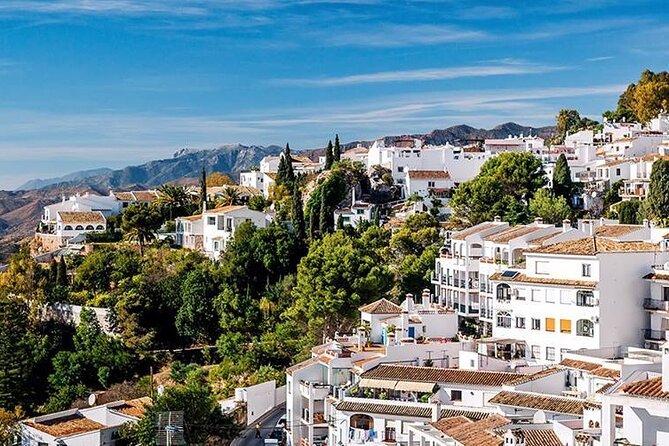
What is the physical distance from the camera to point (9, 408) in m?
47.5

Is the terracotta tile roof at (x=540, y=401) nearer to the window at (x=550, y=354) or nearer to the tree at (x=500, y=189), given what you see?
the window at (x=550, y=354)

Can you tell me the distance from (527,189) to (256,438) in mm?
23047

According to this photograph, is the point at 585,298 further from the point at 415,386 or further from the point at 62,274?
the point at 62,274

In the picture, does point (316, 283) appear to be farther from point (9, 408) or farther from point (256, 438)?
point (9, 408)

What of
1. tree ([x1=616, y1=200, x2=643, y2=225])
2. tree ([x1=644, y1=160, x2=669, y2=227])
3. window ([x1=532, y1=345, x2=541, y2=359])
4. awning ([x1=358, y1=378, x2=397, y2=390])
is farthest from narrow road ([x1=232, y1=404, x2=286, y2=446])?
tree ([x1=644, y1=160, x2=669, y2=227])

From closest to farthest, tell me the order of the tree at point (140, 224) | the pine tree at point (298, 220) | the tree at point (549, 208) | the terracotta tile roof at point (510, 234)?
the terracotta tile roof at point (510, 234), the tree at point (549, 208), the pine tree at point (298, 220), the tree at point (140, 224)

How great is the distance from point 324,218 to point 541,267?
23.4 metres

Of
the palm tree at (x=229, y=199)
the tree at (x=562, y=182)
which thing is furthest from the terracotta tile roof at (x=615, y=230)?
the palm tree at (x=229, y=199)

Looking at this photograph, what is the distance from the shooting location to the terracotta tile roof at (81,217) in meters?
68.7

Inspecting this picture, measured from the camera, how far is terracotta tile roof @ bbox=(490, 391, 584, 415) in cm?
2502

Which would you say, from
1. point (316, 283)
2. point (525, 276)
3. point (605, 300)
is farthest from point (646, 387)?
point (316, 283)

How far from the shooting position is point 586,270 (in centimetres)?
3216

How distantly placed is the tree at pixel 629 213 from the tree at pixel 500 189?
4.41 meters

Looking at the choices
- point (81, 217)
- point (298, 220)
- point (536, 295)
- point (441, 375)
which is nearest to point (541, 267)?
point (536, 295)
